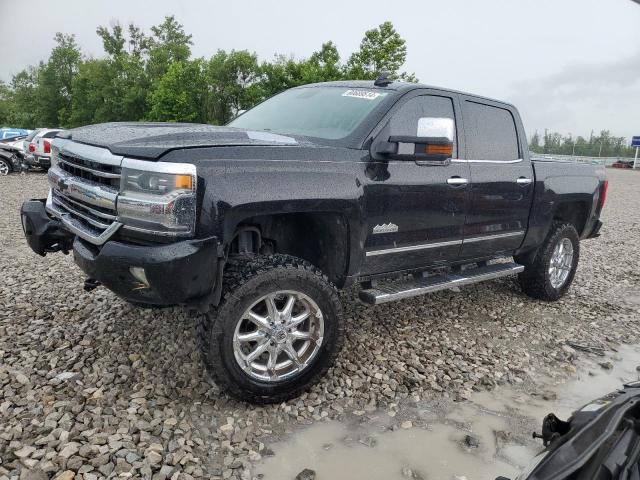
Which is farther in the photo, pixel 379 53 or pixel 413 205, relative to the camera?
pixel 379 53

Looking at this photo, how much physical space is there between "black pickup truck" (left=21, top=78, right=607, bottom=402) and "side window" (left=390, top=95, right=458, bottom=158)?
0.01 m

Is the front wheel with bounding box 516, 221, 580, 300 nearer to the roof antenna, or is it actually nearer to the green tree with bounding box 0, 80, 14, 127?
the roof antenna

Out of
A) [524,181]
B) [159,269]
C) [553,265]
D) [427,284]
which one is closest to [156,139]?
[159,269]

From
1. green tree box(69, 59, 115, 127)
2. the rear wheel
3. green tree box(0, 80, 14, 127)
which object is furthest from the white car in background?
green tree box(0, 80, 14, 127)

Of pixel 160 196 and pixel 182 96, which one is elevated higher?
pixel 182 96

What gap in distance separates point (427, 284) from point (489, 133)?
1565 millimetres

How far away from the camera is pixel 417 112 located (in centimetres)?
365

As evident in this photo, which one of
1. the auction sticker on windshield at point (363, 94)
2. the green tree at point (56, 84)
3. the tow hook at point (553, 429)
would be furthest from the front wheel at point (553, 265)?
the green tree at point (56, 84)

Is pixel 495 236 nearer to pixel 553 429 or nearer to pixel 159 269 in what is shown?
pixel 553 429

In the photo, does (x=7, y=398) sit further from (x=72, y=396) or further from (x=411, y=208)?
(x=411, y=208)

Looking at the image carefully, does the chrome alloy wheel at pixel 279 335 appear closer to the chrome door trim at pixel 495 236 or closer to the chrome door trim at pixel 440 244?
the chrome door trim at pixel 440 244

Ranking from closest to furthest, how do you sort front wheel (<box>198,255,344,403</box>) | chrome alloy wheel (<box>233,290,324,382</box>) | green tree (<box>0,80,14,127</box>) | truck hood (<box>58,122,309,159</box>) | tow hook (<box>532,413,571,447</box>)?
tow hook (<box>532,413,571,447</box>) < truck hood (<box>58,122,309,159</box>) < front wheel (<box>198,255,344,403</box>) < chrome alloy wheel (<box>233,290,324,382</box>) < green tree (<box>0,80,14,127</box>)

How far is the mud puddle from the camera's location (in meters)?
2.44

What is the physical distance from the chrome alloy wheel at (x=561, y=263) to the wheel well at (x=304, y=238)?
2.97 metres
